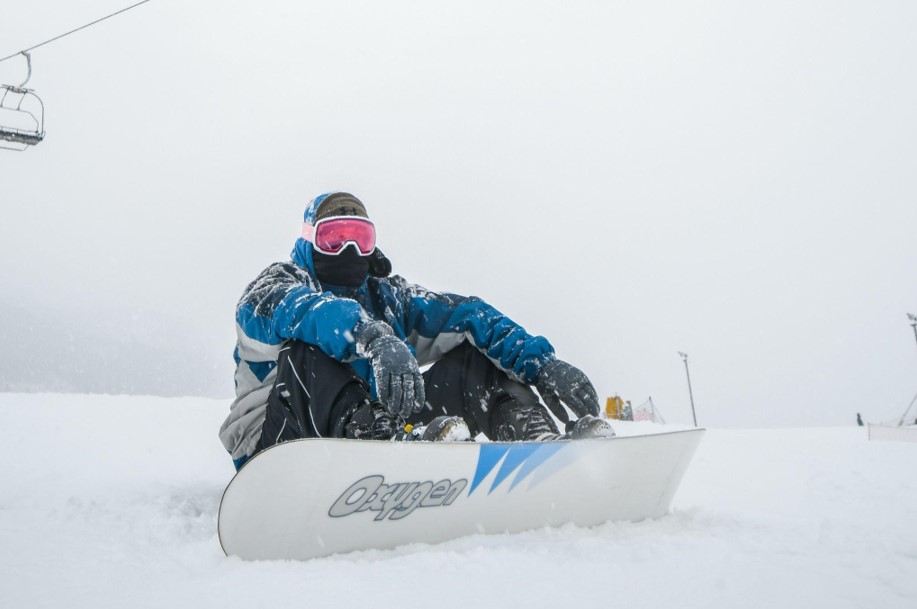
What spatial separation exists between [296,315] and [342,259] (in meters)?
0.58

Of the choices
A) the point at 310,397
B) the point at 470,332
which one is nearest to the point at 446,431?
the point at 310,397

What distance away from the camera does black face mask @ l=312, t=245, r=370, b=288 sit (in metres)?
2.62

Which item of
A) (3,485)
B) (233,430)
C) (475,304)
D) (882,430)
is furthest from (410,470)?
(882,430)

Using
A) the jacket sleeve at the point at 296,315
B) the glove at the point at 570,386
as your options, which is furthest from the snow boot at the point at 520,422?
the jacket sleeve at the point at 296,315

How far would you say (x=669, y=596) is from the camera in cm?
125

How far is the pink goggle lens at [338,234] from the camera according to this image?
8.50 ft

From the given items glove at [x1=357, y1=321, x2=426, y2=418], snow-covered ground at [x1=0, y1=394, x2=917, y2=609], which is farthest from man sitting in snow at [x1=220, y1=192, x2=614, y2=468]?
snow-covered ground at [x1=0, y1=394, x2=917, y2=609]

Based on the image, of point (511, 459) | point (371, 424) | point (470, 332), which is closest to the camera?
point (511, 459)

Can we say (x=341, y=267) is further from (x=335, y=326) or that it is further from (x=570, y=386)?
(x=570, y=386)

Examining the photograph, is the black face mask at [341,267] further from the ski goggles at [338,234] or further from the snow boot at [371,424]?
the snow boot at [371,424]

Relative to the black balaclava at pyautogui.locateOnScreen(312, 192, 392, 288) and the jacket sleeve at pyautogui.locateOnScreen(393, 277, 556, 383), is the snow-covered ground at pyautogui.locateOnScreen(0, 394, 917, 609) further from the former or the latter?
the black balaclava at pyautogui.locateOnScreen(312, 192, 392, 288)

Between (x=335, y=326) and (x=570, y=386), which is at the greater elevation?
(x=335, y=326)

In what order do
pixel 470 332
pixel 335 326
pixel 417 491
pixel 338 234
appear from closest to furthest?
pixel 417 491
pixel 335 326
pixel 338 234
pixel 470 332

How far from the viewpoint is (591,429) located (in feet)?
6.72
